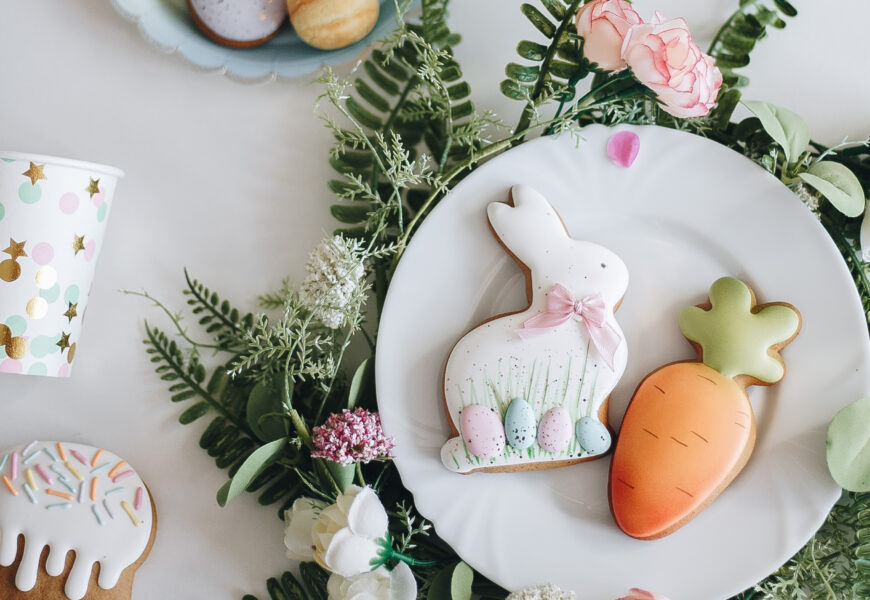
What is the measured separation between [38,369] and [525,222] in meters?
0.67

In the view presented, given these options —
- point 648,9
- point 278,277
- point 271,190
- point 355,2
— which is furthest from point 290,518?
point 648,9

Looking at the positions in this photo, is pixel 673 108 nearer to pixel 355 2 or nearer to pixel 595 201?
pixel 595 201

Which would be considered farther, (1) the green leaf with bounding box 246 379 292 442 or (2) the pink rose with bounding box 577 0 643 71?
(1) the green leaf with bounding box 246 379 292 442

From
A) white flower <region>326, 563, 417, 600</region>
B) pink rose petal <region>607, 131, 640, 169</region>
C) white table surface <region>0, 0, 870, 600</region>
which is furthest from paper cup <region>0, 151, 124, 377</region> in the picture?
pink rose petal <region>607, 131, 640, 169</region>

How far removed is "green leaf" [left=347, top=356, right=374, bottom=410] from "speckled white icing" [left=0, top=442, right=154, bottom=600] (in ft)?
1.13

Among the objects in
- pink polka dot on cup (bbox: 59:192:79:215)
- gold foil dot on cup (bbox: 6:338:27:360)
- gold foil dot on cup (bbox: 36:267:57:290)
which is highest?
pink polka dot on cup (bbox: 59:192:79:215)

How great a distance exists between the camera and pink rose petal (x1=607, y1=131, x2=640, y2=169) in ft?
3.05

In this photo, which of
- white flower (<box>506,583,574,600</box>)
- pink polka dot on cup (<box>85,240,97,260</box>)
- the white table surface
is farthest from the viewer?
the white table surface

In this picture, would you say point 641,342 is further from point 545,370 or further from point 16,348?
point 16,348

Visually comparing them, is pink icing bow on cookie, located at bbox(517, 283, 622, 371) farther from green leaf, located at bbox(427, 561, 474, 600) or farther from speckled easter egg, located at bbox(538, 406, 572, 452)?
green leaf, located at bbox(427, 561, 474, 600)

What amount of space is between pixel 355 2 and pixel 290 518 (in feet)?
2.43

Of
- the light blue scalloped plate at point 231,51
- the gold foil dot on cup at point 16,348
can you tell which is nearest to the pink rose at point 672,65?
the light blue scalloped plate at point 231,51

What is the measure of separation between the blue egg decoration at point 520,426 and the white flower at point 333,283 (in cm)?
25

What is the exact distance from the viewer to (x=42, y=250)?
34.4 inches
